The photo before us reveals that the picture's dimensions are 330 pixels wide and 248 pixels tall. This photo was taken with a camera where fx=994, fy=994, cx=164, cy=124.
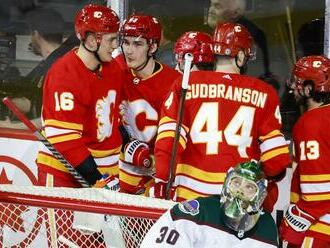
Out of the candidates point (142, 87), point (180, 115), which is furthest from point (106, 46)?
point (180, 115)

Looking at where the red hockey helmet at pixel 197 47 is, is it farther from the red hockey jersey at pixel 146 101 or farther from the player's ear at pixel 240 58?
the player's ear at pixel 240 58

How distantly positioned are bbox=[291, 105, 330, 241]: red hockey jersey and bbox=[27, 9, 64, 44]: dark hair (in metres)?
2.00

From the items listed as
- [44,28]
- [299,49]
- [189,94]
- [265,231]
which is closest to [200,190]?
[189,94]

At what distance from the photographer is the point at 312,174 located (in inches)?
180

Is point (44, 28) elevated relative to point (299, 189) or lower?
elevated

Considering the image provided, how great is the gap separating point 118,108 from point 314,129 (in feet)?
3.27

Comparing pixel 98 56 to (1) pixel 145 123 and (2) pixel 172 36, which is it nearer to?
(1) pixel 145 123

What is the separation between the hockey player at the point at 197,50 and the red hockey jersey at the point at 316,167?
1.97 ft

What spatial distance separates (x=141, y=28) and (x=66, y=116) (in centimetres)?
69

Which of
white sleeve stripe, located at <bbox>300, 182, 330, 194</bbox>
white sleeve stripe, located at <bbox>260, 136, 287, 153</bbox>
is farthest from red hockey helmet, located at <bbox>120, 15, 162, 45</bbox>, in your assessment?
white sleeve stripe, located at <bbox>300, 182, 330, 194</bbox>

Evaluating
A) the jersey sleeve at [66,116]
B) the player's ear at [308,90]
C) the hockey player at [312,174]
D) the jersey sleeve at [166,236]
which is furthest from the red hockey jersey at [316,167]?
the jersey sleeve at [166,236]

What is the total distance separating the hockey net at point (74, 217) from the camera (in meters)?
3.79

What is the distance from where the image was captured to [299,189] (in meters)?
4.74

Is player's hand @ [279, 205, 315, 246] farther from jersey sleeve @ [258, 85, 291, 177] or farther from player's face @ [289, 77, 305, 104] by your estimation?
player's face @ [289, 77, 305, 104]
